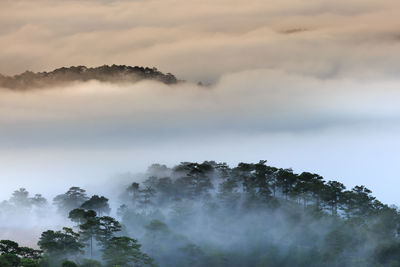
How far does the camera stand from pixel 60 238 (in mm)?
186375

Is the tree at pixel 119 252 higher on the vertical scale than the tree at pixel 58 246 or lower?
lower

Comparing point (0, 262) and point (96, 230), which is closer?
point (0, 262)

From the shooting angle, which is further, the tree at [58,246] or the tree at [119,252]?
the tree at [58,246]

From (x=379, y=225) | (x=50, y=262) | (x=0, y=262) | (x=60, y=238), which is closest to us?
(x=0, y=262)

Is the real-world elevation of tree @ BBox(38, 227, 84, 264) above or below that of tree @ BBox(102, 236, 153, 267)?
above

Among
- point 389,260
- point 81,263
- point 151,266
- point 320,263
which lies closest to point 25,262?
point 81,263

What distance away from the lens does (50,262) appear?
174625 millimetres

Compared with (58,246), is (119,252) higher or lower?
lower

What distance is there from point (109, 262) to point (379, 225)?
70.4 m

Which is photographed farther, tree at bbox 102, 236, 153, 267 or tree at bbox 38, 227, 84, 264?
tree at bbox 38, 227, 84, 264

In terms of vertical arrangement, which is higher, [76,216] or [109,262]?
[76,216]

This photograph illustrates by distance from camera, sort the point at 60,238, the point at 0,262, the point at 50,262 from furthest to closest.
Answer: the point at 60,238 → the point at 50,262 → the point at 0,262

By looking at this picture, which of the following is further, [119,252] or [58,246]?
[58,246]

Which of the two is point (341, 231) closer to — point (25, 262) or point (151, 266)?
point (151, 266)
